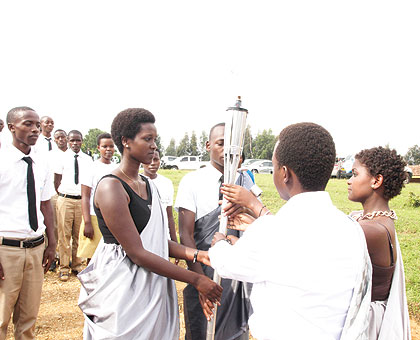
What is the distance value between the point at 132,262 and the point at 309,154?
1352mm

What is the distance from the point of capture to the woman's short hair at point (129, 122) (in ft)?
7.95

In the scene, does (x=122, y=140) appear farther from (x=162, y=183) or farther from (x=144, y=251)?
(x=162, y=183)

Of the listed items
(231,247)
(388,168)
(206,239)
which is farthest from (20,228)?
(388,168)

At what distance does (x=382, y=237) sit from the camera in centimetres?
222

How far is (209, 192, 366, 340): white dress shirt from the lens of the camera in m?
1.49

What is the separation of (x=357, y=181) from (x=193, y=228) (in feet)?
4.46

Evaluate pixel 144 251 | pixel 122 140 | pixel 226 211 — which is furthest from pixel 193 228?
pixel 122 140

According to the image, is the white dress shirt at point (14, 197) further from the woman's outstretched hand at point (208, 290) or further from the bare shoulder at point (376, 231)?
the bare shoulder at point (376, 231)

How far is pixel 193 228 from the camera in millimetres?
2939

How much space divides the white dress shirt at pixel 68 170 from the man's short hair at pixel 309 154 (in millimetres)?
5199

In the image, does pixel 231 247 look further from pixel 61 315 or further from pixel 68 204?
pixel 68 204

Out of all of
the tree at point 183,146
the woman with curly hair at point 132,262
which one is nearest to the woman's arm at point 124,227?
the woman with curly hair at point 132,262

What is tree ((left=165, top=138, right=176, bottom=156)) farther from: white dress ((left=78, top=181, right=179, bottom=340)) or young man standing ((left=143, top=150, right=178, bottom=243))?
white dress ((left=78, top=181, right=179, bottom=340))

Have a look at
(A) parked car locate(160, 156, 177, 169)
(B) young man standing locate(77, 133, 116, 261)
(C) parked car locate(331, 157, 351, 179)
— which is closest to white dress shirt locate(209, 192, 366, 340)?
(B) young man standing locate(77, 133, 116, 261)
